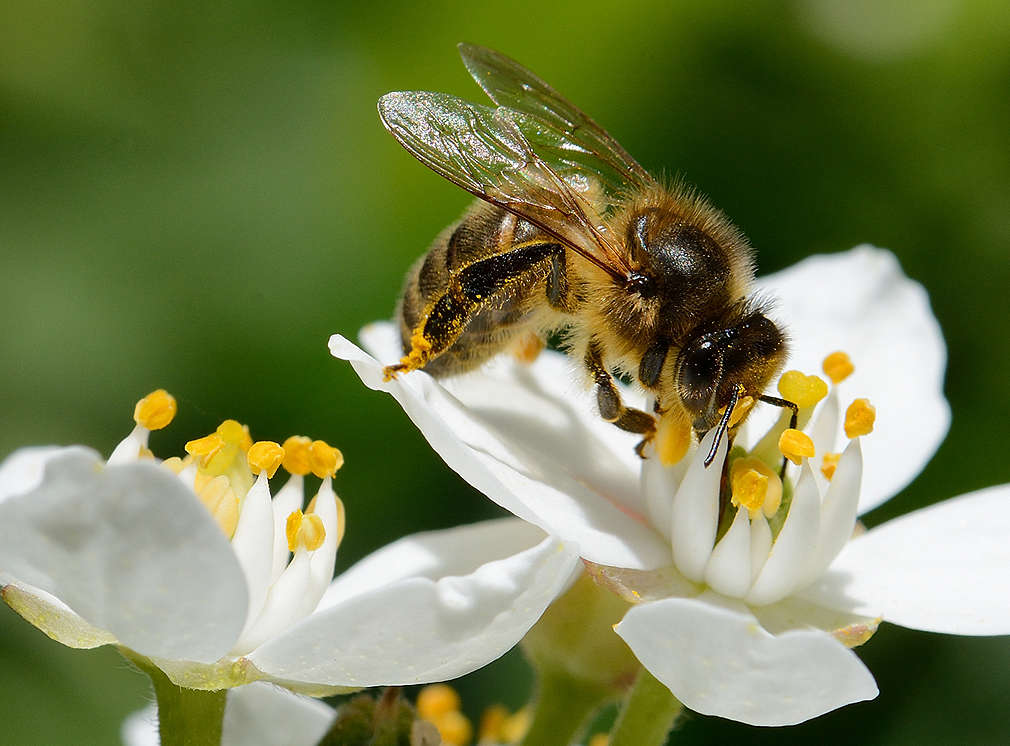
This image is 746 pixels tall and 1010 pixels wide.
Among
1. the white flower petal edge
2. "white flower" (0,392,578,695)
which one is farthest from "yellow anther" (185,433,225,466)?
the white flower petal edge

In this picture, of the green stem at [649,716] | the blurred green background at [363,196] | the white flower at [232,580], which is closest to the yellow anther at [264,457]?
the white flower at [232,580]

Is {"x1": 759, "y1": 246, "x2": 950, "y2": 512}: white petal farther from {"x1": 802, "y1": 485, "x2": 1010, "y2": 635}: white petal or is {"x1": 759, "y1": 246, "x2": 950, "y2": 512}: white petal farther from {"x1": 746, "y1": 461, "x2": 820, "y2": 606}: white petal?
{"x1": 746, "y1": 461, "x2": 820, "y2": 606}: white petal

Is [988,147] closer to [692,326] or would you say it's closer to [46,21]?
[692,326]

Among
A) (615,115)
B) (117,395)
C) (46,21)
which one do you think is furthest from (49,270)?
(615,115)

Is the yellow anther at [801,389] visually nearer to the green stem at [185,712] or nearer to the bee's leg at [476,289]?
the bee's leg at [476,289]

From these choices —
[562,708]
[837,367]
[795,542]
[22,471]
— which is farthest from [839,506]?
[22,471]

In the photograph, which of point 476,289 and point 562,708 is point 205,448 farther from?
point 562,708

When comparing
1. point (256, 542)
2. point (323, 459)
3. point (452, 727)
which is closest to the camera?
point (256, 542)

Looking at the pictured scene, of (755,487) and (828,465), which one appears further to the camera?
(828,465)
